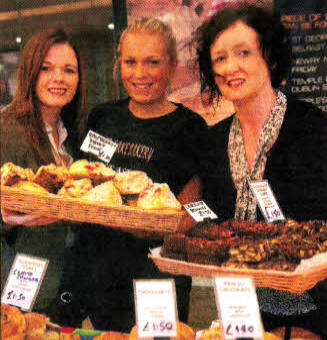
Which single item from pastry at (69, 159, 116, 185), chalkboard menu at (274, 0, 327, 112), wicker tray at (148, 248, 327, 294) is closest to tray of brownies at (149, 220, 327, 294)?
wicker tray at (148, 248, 327, 294)

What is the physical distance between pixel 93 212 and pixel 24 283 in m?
0.43

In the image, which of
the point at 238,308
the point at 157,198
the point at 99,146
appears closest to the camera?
the point at 238,308

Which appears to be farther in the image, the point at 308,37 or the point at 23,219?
the point at 23,219

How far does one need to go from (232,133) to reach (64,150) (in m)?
0.71

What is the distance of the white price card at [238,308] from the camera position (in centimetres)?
158

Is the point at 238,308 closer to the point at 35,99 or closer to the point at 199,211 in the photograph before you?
the point at 199,211

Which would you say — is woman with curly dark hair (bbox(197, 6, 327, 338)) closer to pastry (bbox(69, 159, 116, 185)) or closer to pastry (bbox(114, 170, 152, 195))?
pastry (bbox(114, 170, 152, 195))

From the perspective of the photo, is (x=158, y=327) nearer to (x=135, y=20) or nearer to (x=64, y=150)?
(x=64, y=150)

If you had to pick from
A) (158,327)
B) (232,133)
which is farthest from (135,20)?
(158,327)

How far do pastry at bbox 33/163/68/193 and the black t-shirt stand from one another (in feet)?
0.82

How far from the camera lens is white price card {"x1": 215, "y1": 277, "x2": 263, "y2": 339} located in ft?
5.19

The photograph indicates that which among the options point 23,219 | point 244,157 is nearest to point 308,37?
point 244,157

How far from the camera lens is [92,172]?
1.83 m

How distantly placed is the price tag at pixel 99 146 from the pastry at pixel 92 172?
43mm
